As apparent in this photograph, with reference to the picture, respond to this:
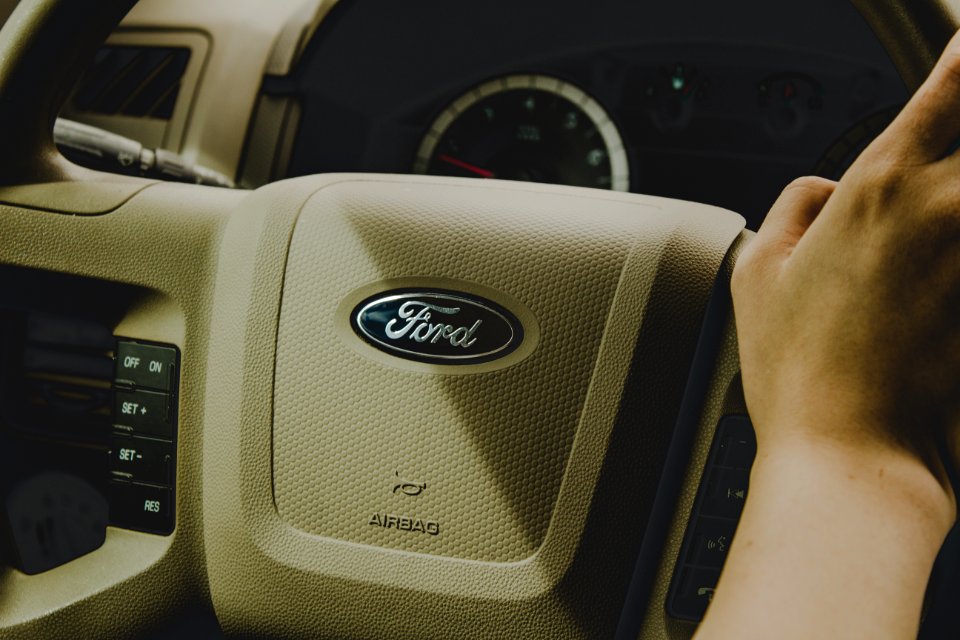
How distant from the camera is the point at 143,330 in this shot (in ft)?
2.43

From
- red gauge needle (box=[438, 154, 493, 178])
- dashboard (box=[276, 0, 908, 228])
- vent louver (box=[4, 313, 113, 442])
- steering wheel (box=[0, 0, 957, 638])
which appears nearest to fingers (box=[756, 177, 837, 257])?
steering wheel (box=[0, 0, 957, 638])

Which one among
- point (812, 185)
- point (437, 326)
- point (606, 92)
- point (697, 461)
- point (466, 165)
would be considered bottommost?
point (466, 165)

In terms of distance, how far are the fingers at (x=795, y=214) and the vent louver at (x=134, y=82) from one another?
141 cm

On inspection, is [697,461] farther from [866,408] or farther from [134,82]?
[134,82]

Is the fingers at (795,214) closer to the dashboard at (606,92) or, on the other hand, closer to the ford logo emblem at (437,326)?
the ford logo emblem at (437,326)

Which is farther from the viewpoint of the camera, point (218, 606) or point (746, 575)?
point (218, 606)

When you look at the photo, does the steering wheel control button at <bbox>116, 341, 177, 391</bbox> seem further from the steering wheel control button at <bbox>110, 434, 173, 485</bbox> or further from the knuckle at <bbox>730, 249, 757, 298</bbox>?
the knuckle at <bbox>730, 249, 757, 298</bbox>

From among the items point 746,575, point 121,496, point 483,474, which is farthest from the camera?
point 121,496

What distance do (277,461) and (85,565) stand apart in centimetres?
23

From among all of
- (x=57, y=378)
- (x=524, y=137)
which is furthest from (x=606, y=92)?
(x=57, y=378)

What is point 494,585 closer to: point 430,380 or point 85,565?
point 430,380

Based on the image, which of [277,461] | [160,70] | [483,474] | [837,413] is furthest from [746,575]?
[160,70]

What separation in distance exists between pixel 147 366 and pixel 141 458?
77 mm

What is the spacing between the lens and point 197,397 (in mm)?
715
